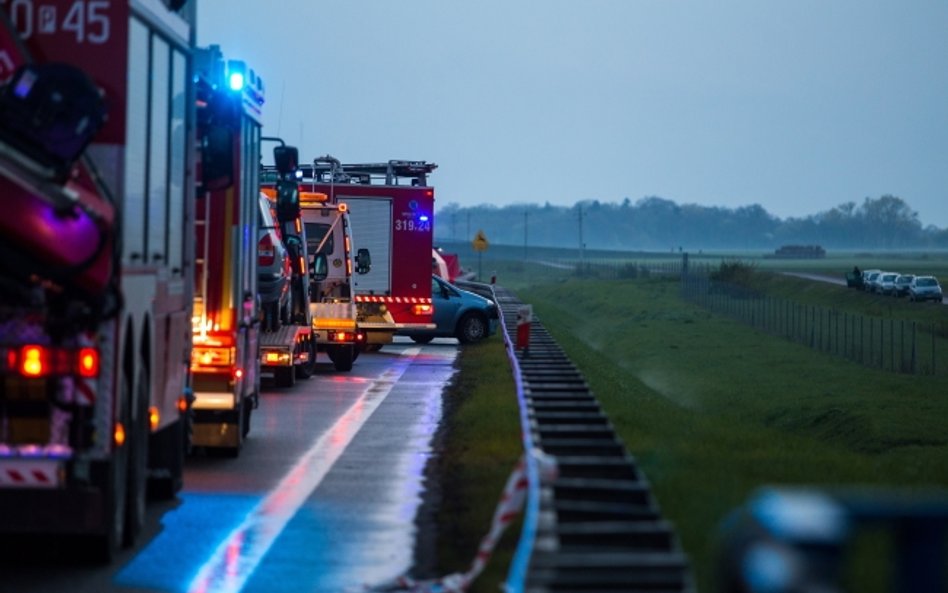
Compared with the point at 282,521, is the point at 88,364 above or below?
Result: above

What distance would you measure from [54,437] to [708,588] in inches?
150

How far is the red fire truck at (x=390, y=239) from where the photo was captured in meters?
35.8

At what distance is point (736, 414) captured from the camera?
1287 inches

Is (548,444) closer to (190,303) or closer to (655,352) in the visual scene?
(190,303)

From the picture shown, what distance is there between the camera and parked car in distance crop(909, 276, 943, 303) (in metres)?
80.8

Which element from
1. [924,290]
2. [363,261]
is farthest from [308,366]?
[924,290]

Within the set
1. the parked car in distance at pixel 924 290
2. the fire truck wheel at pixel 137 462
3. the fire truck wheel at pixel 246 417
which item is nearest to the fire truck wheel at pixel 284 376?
the fire truck wheel at pixel 246 417

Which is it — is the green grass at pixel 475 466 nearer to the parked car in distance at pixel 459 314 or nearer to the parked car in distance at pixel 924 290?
the parked car in distance at pixel 459 314

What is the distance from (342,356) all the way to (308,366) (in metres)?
2.96

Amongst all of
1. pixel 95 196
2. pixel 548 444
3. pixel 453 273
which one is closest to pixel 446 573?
pixel 548 444

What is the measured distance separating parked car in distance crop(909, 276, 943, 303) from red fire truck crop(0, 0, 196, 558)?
2875 inches

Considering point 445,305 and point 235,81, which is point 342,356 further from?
point 235,81

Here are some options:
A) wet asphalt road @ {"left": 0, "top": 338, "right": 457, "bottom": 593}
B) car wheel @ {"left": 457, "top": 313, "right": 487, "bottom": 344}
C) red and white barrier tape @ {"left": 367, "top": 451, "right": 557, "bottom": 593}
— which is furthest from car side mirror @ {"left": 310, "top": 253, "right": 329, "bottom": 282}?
red and white barrier tape @ {"left": 367, "top": 451, "right": 557, "bottom": 593}

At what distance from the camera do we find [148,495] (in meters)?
13.8
